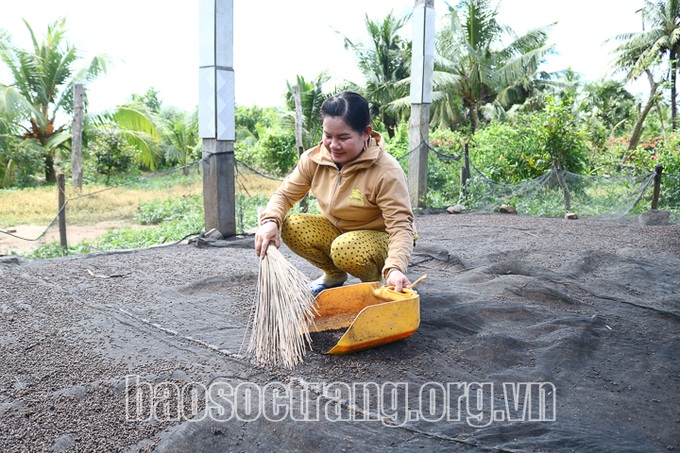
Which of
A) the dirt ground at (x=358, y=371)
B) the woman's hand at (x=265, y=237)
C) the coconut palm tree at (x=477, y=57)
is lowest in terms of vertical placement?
the dirt ground at (x=358, y=371)

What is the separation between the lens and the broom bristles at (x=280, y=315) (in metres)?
2.32

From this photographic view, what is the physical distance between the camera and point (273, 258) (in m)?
2.58

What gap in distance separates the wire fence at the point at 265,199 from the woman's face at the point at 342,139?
122 inches

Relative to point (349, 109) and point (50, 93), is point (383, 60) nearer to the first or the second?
point (50, 93)

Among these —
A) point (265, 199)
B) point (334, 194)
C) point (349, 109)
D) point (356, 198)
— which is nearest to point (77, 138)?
point (265, 199)

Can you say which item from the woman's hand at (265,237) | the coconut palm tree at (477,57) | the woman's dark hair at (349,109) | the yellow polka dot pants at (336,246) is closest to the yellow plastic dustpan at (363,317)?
the yellow polka dot pants at (336,246)

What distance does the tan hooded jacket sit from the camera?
2.57 meters

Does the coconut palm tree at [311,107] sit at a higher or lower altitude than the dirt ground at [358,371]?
higher

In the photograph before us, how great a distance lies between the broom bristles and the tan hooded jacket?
1.05 feet

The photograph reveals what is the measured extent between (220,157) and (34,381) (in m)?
3.52

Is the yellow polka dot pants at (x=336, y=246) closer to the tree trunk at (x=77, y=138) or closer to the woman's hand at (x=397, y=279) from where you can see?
the woman's hand at (x=397, y=279)

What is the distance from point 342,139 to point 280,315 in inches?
31.9

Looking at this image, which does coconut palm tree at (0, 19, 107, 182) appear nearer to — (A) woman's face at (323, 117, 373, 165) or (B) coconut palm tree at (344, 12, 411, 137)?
(B) coconut palm tree at (344, 12, 411, 137)

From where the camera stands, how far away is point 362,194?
271cm
